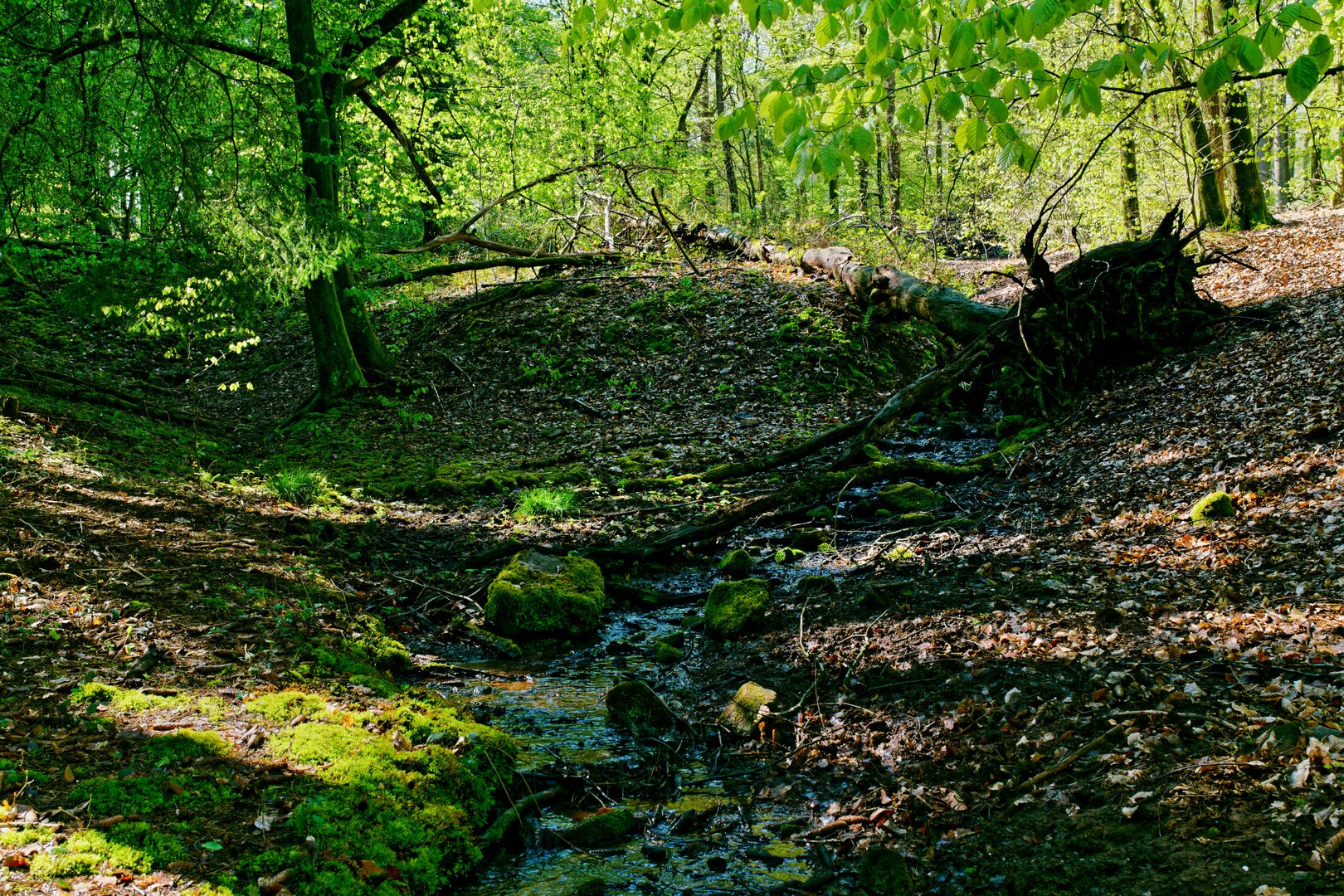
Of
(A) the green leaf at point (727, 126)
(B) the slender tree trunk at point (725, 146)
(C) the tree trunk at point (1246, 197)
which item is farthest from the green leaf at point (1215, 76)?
(B) the slender tree trunk at point (725, 146)

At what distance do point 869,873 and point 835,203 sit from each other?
22.6 meters

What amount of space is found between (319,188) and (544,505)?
6.50 meters

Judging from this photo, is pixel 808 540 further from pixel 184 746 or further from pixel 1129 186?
pixel 1129 186

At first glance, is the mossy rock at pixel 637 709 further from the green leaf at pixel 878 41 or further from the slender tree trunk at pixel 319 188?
the slender tree trunk at pixel 319 188

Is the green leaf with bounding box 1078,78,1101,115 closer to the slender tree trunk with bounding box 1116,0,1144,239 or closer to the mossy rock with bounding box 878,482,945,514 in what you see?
the mossy rock with bounding box 878,482,945,514

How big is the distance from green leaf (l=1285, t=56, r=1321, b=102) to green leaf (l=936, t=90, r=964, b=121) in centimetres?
109

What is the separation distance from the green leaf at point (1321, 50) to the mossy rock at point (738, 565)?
5128 mm

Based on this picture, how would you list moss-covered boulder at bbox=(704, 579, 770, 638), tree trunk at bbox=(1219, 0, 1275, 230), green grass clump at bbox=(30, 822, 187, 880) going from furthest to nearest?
tree trunk at bbox=(1219, 0, 1275, 230) → moss-covered boulder at bbox=(704, 579, 770, 638) → green grass clump at bbox=(30, 822, 187, 880)

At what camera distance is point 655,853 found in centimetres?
362

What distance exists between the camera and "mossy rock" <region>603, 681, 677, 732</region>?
4.80 meters

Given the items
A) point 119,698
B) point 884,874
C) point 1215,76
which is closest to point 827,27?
point 1215,76

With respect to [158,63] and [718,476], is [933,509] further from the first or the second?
[158,63]

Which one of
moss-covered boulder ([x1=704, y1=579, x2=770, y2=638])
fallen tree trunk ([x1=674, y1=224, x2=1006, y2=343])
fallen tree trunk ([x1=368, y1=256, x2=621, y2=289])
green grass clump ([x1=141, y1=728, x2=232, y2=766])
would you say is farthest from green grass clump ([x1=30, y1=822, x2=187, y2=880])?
fallen tree trunk ([x1=368, y1=256, x2=621, y2=289])

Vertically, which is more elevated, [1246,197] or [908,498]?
[1246,197]
